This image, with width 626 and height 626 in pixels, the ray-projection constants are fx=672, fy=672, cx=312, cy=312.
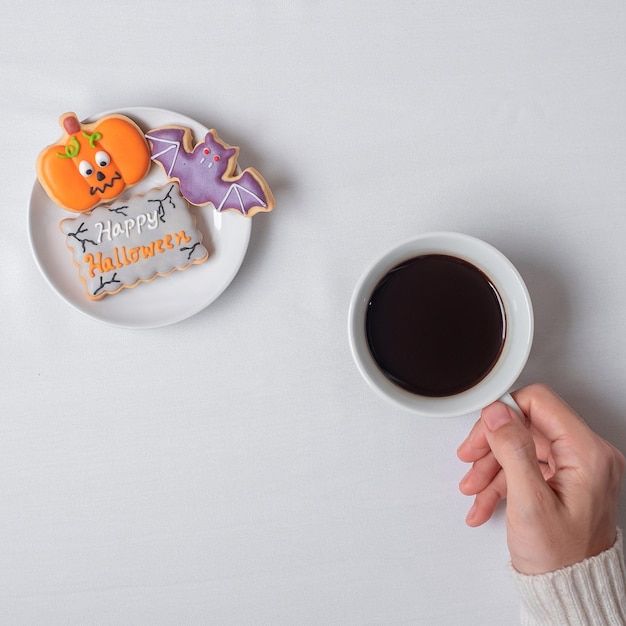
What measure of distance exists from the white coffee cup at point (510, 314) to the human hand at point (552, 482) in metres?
0.03

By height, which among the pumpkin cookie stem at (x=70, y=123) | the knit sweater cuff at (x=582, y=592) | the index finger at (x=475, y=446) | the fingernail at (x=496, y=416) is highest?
the pumpkin cookie stem at (x=70, y=123)

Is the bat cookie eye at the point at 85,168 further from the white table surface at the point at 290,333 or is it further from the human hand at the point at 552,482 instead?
the human hand at the point at 552,482

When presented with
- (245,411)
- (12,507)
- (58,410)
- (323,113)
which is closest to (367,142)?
(323,113)

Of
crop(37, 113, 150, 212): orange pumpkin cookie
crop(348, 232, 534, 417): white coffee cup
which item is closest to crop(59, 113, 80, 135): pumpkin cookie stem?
crop(37, 113, 150, 212): orange pumpkin cookie

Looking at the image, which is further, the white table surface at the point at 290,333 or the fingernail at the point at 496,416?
the white table surface at the point at 290,333

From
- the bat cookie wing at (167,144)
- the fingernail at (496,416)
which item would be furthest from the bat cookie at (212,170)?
the fingernail at (496,416)

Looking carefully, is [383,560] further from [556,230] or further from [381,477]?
[556,230]

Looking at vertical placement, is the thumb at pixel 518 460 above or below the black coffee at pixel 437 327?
below

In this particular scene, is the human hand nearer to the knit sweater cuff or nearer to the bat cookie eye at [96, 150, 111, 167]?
the knit sweater cuff

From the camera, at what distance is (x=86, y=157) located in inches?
31.7

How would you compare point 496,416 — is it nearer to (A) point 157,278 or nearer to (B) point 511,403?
(B) point 511,403

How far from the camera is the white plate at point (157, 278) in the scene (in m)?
0.82

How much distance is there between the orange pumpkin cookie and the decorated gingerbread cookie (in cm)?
3

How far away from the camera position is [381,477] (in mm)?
865
